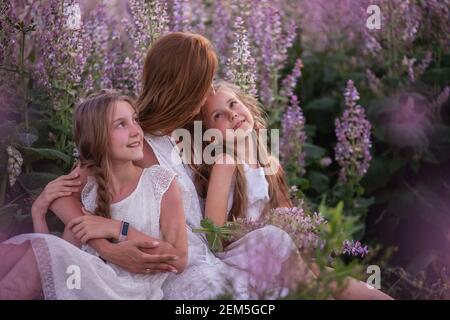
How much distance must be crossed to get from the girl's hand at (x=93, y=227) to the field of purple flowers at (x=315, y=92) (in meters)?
0.42

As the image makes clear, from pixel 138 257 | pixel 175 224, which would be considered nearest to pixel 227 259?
pixel 175 224

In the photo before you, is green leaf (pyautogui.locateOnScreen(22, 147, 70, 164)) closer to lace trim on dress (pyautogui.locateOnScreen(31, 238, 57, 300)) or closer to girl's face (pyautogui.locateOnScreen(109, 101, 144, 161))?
girl's face (pyautogui.locateOnScreen(109, 101, 144, 161))

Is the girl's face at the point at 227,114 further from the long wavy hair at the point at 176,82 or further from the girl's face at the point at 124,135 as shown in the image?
the girl's face at the point at 124,135

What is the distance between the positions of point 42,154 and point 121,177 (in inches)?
16.5

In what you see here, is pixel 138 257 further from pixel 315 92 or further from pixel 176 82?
pixel 315 92

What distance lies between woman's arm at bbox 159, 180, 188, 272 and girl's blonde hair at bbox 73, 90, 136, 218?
191 mm

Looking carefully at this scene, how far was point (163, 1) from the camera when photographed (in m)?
4.16

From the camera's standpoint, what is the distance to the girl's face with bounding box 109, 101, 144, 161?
123 inches

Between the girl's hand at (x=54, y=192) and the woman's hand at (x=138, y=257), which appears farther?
the girl's hand at (x=54, y=192)

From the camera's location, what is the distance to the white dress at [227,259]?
254 centimetres

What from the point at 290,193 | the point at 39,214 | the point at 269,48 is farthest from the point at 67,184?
the point at 269,48

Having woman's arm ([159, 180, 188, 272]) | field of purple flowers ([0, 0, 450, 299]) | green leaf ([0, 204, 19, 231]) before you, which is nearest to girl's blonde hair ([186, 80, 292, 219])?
field of purple flowers ([0, 0, 450, 299])

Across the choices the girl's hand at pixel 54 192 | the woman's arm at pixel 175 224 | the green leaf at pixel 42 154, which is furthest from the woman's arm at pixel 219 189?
the green leaf at pixel 42 154
